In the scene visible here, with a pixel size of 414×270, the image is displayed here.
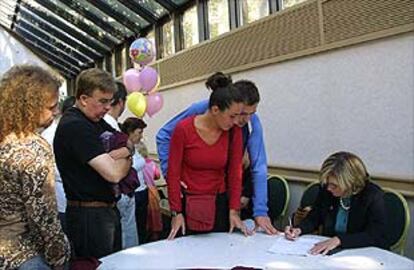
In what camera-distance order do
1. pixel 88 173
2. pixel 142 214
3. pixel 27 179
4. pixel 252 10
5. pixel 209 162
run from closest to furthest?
1. pixel 27 179
2. pixel 88 173
3. pixel 209 162
4. pixel 142 214
5. pixel 252 10

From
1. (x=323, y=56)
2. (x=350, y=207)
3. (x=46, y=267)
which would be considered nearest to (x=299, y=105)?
(x=323, y=56)

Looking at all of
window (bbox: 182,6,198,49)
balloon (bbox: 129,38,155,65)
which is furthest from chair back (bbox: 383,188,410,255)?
window (bbox: 182,6,198,49)

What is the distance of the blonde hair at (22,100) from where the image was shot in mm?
1416

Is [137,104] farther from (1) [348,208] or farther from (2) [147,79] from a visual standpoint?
(1) [348,208]

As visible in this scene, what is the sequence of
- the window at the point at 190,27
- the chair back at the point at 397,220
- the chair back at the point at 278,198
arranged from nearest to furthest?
the chair back at the point at 397,220 → the chair back at the point at 278,198 → the window at the point at 190,27

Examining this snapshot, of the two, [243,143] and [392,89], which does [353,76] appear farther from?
[243,143]

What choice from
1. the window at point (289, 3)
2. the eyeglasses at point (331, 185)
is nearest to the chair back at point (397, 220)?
the eyeglasses at point (331, 185)

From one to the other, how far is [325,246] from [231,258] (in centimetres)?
38

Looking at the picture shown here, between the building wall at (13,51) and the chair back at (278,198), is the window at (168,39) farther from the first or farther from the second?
the building wall at (13,51)

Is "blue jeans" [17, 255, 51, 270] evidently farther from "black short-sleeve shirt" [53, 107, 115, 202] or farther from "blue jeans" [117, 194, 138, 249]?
"blue jeans" [117, 194, 138, 249]

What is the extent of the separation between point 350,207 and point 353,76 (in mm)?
1168

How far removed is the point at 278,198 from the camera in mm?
3504

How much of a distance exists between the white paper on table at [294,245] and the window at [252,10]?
2.63 meters

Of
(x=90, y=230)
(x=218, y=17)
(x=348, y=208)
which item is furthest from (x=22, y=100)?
(x=218, y=17)
